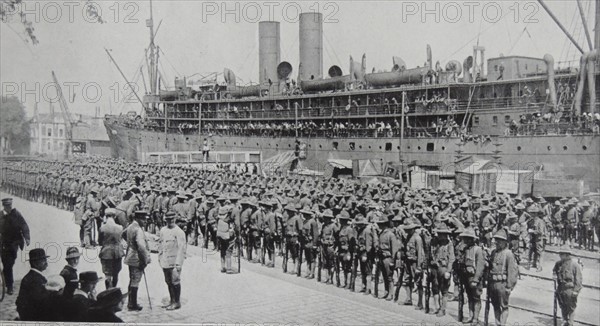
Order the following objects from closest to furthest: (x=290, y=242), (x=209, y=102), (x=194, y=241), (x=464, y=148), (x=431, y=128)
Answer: (x=290, y=242)
(x=194, y=241)
(x=464, y=148)
(x=431, y=128)
(x=209, y=102)

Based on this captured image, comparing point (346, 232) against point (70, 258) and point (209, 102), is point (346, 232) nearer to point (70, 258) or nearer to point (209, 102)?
point (70, 258)

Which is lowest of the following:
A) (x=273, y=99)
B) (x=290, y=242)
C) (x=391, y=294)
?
(x=391, y=294)

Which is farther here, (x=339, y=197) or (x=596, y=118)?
(x=596, y=118)

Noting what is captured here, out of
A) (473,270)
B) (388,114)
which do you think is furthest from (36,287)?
(388,114)

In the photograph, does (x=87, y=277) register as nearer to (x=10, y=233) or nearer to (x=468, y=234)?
(x=10, y=233)

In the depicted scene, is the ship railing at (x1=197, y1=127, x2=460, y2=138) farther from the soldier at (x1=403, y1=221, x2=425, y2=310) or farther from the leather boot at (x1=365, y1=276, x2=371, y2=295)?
the soldier at (x1=403, y1=221, x2=425, y2=310)

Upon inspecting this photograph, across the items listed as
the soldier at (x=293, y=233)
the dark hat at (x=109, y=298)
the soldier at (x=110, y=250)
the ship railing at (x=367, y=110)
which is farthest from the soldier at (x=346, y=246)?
the ship railing at (x=367, y=110)

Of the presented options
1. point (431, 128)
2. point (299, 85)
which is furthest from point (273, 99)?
point (431, 128)

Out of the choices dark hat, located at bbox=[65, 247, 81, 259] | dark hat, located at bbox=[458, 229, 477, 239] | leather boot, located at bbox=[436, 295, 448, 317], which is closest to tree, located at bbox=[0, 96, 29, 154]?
dark hat, located at bbox=[65, 247, 81, 259]
